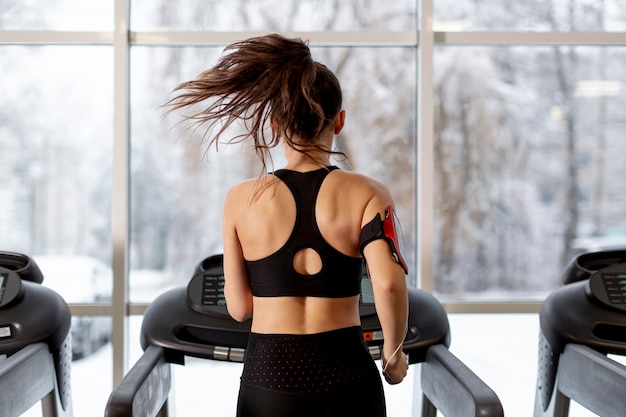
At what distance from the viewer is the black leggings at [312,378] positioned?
1.58m

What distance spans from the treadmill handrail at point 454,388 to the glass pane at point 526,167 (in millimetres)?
948

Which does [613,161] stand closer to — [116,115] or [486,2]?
[486,2]

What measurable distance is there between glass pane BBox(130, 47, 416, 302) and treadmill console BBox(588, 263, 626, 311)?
88 cm

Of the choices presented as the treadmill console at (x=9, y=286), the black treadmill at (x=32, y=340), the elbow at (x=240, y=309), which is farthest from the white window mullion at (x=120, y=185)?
the elbow at (x=240, y=309)

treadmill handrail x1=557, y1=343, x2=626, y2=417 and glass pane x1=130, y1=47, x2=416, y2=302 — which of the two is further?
glass pane x1=130, y1=47, x2=416, y2=302

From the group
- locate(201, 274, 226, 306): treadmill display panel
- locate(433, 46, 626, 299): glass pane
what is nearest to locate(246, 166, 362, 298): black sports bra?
locate(201, 274, 226, 306): treadmill display panel

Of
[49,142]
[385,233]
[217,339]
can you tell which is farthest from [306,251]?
[49,142]

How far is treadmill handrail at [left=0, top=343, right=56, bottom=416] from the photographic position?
187 cm

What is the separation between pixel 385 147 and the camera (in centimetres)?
301

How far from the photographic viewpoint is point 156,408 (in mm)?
1987

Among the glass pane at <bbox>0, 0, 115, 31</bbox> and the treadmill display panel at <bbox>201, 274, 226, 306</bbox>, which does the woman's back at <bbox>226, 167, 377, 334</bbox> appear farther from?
the glass pane at <bbox>0, 0, 115, 31</bbox>

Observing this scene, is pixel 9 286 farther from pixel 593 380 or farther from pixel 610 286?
pixel 610 286

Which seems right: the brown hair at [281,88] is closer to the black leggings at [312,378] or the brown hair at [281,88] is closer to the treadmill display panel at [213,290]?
the black leggings at [312,378]

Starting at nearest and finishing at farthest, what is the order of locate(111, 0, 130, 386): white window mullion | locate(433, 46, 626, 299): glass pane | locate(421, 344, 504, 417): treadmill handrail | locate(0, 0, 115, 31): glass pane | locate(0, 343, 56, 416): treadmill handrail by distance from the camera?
1. locate(421, 344, 504, 417): treadmill handrail
2. locate(0, 343, 56, 416): treadmill handrail
3. locate(111, 0, 130, 386): white window mullion
4. locate(0, 0, 115, 31): glass pane
5. locate(433, 46, 626, 299): glass pane
